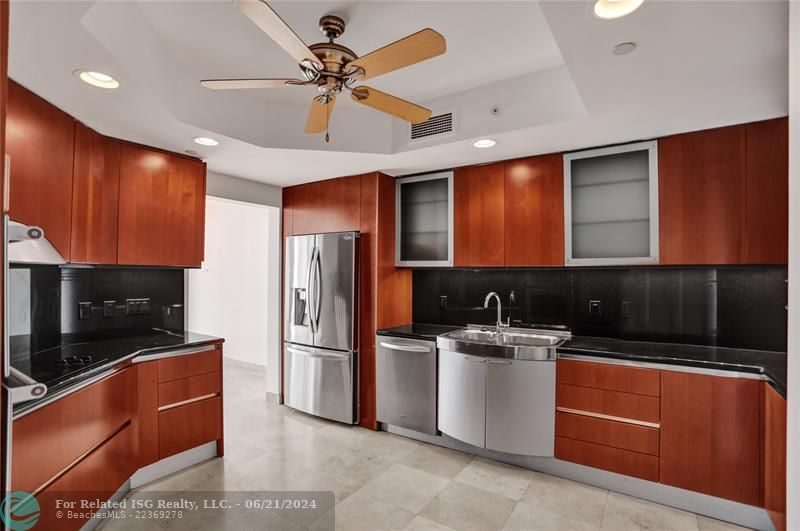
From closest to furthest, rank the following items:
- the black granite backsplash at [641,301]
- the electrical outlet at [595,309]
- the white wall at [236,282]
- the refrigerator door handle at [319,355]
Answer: the black granite backsplash at [641,301], the electrical outlet at [595,309], the refrigerator door handle at [319,355], the white wall at [236,282]

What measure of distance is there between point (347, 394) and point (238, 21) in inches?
114

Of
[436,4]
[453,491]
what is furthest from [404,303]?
[436,4]

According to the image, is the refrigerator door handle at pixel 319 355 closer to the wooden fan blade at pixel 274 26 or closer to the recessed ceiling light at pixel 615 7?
the wooden fan blade at pixel 274 26

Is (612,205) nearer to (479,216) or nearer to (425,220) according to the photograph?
(479,216)

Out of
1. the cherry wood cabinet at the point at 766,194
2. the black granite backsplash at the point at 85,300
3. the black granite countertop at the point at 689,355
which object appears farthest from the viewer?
the black granite backsplash at the point at 85,300

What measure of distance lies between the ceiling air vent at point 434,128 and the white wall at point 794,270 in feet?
6.22

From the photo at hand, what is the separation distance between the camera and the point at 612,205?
2904 millimetres

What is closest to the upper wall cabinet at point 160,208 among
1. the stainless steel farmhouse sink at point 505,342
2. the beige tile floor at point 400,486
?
the beige tile floor at point 400,486

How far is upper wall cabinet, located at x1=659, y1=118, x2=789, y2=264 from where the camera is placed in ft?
7.82

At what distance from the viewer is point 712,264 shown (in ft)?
8.38

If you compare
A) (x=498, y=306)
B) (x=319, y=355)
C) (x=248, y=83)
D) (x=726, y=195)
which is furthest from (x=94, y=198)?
(x=726, y=195)

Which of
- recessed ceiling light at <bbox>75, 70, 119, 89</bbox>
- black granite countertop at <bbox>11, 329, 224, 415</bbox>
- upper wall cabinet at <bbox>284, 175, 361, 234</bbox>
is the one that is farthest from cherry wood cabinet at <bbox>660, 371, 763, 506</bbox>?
recessed ceiling light at <bbox>75, 70, 119, 89</bbox>

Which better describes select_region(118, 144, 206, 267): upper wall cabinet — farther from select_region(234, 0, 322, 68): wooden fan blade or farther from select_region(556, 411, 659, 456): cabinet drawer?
select_region(556, 411, 659, 456): cabinet drawer

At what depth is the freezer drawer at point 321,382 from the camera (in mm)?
3680
